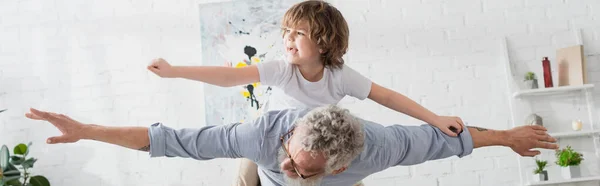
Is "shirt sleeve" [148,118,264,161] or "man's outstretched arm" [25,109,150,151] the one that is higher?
"man's outstretched arm" [25,109,150,151]

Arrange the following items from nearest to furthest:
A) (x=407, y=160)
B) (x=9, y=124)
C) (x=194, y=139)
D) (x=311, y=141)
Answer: (x=311, y=141) < (x=194, y=139) < (x=407, y=160) < (x=9, y=124)

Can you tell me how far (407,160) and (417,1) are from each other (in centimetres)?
230

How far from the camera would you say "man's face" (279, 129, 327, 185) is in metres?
2.28

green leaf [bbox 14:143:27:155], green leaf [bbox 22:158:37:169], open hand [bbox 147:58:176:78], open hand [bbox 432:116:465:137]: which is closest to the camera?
open hand [bbox 147:58:176:78]

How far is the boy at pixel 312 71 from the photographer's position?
2949 millimetres

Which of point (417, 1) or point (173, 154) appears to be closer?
point (173, 154)

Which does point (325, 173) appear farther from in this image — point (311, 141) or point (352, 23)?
point (352, 23)

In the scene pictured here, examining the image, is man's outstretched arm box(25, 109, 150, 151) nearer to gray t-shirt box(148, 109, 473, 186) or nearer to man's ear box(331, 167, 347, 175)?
gray t-shirt box(148, 109, 473, 186)

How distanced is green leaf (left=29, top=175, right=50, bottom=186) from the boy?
90.4 inches

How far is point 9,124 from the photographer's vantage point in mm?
5043

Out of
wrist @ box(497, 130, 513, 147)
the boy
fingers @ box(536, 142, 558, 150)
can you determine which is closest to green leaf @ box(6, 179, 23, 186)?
the boy

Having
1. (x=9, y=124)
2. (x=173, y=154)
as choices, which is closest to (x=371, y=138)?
(x=173, y=154)

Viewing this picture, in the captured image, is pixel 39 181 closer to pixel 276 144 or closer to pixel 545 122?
pixel 276 144

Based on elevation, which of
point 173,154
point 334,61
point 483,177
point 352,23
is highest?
point 352,23
